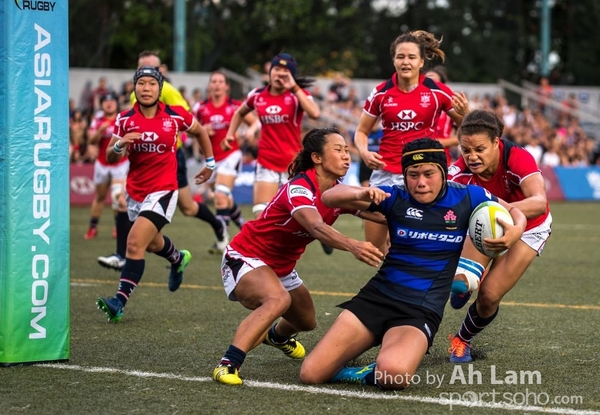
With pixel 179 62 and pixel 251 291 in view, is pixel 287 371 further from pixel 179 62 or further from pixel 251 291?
pixel 179 62

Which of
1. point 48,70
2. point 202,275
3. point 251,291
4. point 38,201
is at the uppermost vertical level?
point 48,70

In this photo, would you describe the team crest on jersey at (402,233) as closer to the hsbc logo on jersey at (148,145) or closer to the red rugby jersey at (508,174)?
the red rugby jersey at (508,174)

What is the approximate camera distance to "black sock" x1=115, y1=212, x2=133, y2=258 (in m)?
11.4

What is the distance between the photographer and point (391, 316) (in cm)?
603

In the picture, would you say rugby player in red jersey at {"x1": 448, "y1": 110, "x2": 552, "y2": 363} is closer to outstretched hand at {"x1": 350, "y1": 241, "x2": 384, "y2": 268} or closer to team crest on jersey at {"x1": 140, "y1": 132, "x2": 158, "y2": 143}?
outstretched hand at {"x1": 350, "y1": 241, "x2": 384, "y2": 268}

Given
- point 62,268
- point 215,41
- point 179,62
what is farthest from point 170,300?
point 215,41

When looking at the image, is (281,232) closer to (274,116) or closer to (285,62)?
(285,62)

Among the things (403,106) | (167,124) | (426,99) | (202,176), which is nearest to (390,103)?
(403,106)

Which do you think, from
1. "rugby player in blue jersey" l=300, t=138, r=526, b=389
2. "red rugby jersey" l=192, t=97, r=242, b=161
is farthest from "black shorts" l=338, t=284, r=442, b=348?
"red rugby jersey" l=192, t=97, r=242, b=161

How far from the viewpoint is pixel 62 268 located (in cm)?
649

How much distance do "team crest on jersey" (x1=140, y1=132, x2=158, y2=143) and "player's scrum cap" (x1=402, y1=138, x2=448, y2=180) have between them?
3537 millimetres

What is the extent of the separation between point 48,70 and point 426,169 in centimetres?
244

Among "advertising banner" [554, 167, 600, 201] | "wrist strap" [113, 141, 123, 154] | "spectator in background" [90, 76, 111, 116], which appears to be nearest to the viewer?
"wrist strap" [113, 141, 123, 154]

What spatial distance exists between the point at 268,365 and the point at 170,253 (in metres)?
2.94
